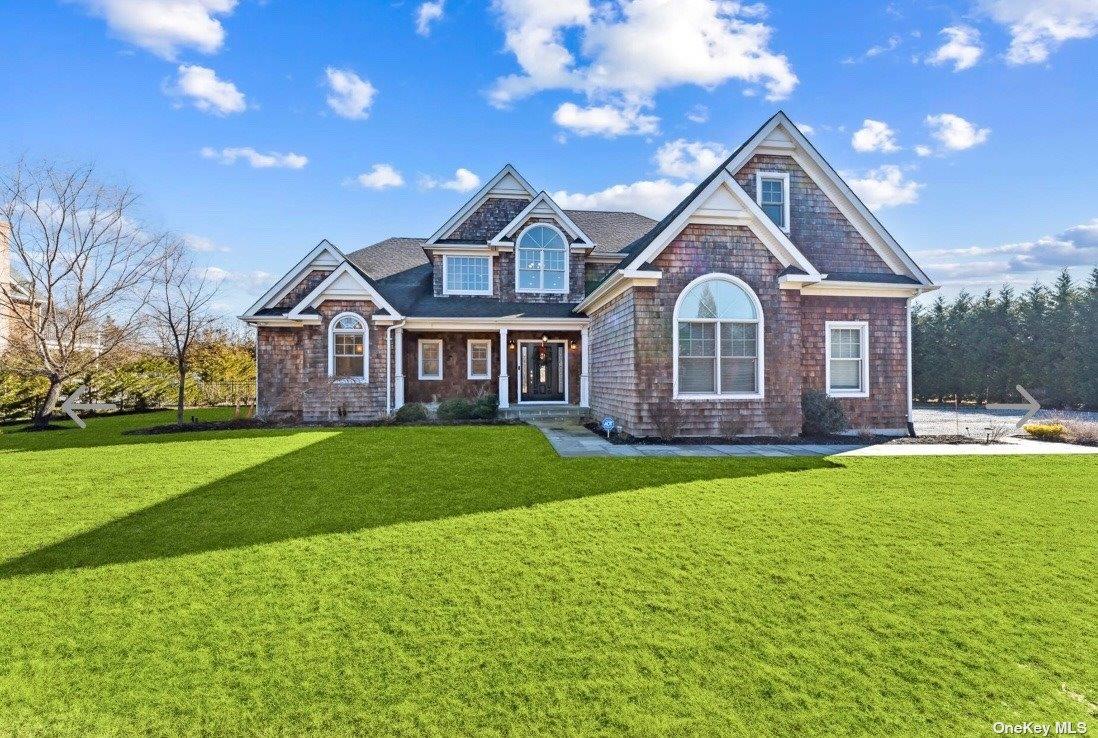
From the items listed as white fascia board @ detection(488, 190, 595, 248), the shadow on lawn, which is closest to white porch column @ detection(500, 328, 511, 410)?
white fascia board @ detection(488, 190, 595, 248)

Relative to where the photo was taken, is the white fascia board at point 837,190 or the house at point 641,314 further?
the white fascia board at point 837,190

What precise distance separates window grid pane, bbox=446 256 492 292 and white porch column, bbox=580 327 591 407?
432 cm

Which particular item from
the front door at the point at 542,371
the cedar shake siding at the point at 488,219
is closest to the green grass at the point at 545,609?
the front door at the point at 542,371

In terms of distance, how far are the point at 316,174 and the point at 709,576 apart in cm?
1959

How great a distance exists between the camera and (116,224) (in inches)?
667

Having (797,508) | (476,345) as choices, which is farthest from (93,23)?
(797,508)

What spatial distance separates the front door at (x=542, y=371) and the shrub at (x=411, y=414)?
412 centimetres

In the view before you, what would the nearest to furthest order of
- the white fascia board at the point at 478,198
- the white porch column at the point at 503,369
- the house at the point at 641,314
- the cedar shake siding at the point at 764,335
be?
1. the cedar shake siding at the point at 764,335
2. the house at the point at 641,314
3. the white porch column at the point at 503,369
4. the white fascia board at the point at 478,198

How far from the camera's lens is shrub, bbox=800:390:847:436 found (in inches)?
469

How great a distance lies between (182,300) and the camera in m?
16.2

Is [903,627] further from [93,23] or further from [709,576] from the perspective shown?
[93,23]

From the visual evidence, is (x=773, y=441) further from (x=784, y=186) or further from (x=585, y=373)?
(x=784, y=186)

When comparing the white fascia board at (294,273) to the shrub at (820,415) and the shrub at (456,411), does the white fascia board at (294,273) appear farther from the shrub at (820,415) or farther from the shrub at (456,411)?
the shrub at (820,415)

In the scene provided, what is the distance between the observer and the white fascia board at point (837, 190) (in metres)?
12.7
